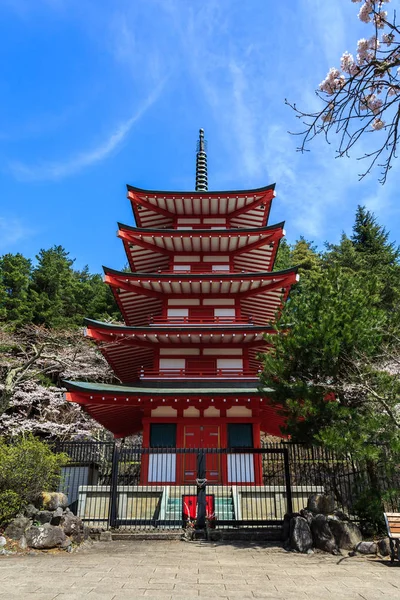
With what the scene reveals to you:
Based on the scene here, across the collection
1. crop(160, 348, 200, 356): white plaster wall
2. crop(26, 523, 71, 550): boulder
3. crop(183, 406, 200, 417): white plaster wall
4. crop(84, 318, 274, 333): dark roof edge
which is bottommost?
crop(26, 523, 71, 550): boulder

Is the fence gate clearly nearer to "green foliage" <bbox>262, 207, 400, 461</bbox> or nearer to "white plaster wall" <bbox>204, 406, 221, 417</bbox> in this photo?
"white plaster wall" <bbox>204, 406, 221, 417</bbox>

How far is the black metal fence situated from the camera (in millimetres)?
12156

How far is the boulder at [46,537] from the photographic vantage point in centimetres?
971

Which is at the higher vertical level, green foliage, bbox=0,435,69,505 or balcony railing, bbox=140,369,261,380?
balcony railing, bbox=140,369,261,380

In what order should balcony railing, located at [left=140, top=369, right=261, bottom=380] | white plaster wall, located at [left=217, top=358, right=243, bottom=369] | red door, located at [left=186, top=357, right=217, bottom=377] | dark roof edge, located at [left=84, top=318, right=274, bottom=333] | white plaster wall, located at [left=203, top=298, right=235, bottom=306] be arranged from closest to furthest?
dark roof edge, located at [left=84, top=318, right=274, bottom=333]
balcony railing, located at [left=140, top=369, right=261, bottom=380]
red door, located at [left=186, top=357, right=217, bottom=377]
white plaster wall, located at [left=217, top=358, right=243, bottom=369]
white plaster wall, located at [left=203, top=298, right=235, bottom=306]

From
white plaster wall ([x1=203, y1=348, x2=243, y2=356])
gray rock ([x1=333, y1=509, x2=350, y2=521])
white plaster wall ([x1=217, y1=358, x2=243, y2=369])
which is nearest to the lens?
gray rock ([x1=333, y1=509, x2=350, y2=521])

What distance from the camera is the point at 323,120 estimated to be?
4.20 metres

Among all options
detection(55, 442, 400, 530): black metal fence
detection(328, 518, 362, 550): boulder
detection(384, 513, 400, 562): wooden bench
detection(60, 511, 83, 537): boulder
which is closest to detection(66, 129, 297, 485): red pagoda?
detection(55, 442, 400, 530): black metal fence

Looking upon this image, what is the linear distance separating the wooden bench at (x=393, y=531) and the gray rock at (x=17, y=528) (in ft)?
27.1

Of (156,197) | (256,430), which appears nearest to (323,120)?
(256,430)

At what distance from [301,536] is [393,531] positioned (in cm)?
233

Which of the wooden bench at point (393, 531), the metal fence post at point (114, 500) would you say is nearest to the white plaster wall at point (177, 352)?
the metal fence post at point (114, 500)

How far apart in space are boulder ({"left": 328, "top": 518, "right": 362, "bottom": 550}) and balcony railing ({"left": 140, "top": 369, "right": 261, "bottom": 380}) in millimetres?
8462

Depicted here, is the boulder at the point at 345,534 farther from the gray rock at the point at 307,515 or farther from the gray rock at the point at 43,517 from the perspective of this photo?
the gray rock at the point at 43,517
